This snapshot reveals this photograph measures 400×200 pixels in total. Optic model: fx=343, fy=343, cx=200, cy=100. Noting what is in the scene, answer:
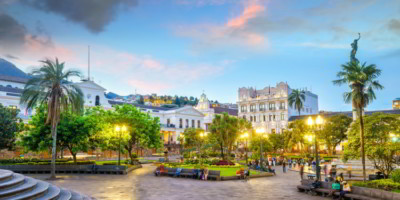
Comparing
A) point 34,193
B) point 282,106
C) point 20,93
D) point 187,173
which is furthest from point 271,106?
point 34,193

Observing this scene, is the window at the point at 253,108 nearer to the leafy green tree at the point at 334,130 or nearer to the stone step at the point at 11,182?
the leafy green tree at the point at 334,130

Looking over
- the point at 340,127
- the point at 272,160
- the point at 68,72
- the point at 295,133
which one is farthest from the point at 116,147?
the point at 340,127

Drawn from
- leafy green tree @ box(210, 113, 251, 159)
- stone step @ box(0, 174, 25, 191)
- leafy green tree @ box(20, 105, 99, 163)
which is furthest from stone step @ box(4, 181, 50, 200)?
leafy green tree @ box(210, 113, 251, 159)

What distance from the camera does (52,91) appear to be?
97.9ft

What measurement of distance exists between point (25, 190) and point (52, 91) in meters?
16.5

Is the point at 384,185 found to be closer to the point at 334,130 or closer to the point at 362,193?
the point at 362,193

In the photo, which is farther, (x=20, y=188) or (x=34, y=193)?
(x=34, y=193)

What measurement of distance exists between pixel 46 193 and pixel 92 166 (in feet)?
66.0

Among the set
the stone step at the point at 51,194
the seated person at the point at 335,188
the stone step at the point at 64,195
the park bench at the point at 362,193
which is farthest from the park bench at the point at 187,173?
the stone step at the point at 51,194

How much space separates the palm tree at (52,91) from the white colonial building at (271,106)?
273 feet

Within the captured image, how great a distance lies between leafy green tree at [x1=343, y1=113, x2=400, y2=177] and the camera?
73.3 feet

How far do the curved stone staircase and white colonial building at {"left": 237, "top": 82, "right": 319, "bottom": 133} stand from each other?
3684 inches

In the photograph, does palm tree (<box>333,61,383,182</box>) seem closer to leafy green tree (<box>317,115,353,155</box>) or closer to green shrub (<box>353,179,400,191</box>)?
green shrub (<box>353,179,400,191</box>)

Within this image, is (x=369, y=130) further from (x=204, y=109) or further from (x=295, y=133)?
(x=204, y=109)
